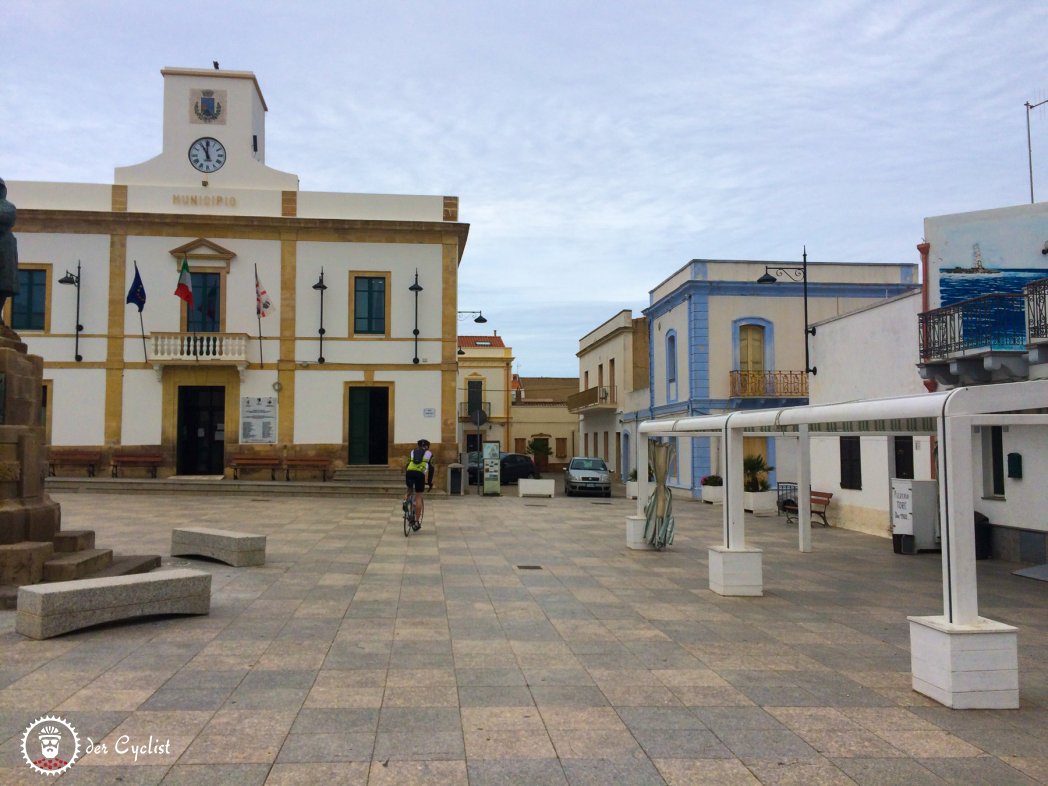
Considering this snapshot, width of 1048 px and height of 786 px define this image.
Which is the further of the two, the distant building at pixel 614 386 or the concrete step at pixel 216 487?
the distant building at pixel 614 386

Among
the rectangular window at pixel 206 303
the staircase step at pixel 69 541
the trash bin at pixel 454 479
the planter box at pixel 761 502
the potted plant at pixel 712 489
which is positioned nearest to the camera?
the staircase step at pixel 69 541

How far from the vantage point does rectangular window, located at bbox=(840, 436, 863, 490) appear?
16.5m

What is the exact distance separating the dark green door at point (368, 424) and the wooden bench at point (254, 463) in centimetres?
226

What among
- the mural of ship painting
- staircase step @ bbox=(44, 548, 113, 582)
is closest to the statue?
staircase step @ bbox=(44, 548, 113, 582)

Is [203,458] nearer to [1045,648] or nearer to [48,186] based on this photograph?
[48,186]

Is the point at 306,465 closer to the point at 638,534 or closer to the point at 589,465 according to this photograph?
the point at 589,465

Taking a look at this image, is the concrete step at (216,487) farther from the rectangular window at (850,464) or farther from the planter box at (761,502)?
the rectangular window at (850,464)

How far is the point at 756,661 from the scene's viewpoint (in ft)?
20.6

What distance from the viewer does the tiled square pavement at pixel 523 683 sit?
420 cm

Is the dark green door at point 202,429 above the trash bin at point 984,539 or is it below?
above

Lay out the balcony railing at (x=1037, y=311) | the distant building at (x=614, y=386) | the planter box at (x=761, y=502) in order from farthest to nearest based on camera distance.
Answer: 1. the distant building at (x=614, y=386)
2. the planter box at (x=761, y=502)
3. the balcony railing at (x=1037, y=311)

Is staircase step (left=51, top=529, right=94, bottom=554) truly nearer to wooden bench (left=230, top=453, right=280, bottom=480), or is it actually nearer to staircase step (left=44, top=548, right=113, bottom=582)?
staircase step (left=44, top=548, right=113, bottom=582)

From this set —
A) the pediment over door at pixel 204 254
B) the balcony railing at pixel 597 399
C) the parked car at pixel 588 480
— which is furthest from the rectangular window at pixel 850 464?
the balcony railing at pixel 597 399

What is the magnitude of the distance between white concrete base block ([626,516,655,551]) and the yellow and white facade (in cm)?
1260
